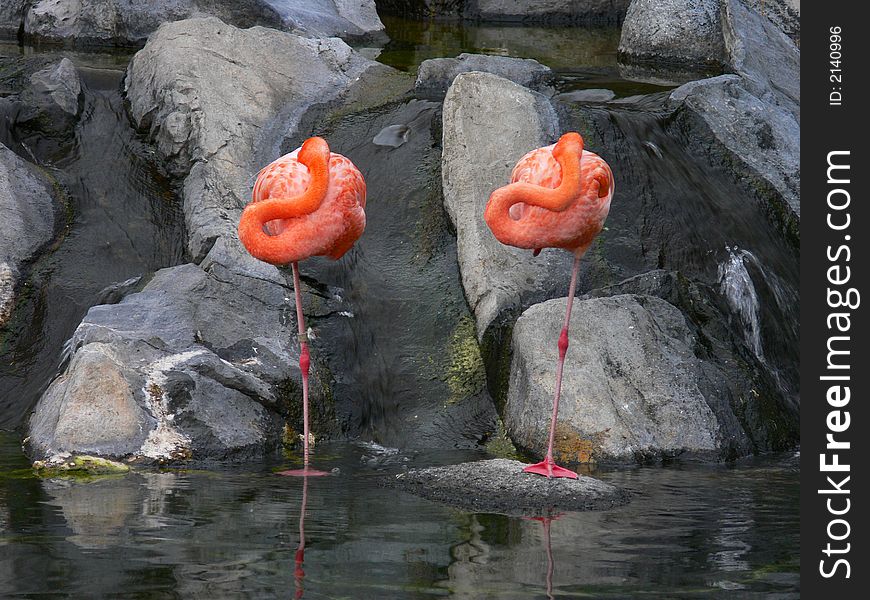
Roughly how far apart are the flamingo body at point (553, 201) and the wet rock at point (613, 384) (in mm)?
669

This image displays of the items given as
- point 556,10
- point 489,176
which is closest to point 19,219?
point 489,176

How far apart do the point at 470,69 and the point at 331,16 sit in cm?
412

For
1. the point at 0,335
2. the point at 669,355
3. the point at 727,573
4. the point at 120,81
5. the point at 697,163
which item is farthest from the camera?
the point at 120,81

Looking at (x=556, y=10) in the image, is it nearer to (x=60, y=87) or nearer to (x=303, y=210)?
(x=60, y=87)

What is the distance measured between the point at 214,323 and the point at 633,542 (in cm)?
307

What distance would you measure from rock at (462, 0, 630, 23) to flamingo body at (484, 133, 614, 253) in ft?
33.9

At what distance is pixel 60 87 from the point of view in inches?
356

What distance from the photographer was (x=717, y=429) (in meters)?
6.50

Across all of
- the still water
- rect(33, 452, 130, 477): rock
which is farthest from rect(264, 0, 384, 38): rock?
the still water

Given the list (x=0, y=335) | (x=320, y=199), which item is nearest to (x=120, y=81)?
(x=0, y=335)

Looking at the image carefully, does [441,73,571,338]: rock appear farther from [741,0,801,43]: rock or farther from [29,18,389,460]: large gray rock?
[741,0,801,43]: rock

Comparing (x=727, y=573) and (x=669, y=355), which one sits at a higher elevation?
(x=669, y=355)

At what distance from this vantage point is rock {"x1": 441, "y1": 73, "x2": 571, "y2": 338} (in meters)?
7.35

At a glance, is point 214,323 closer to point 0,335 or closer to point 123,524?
point 0,335
